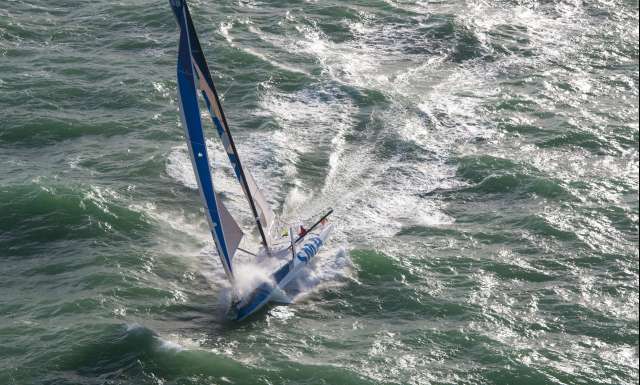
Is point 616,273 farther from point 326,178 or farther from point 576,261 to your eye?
point 326,178

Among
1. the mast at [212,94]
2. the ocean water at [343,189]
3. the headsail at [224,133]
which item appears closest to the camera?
the ocean water at [343,189]

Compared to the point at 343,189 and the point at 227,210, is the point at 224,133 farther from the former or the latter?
the point at 343,189

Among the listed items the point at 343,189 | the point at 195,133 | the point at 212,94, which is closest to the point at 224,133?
the point at 212,94

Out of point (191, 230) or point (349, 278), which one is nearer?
point (349, 278)

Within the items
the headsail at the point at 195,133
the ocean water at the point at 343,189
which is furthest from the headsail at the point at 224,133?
the ocean water at the point at 343,189

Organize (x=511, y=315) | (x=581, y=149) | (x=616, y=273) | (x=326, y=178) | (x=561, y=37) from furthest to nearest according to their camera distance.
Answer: (x=561, y=37) < (x=581, y=149) < (x=326, y=178) < (x=616, y=273) < (x=511, y=315)

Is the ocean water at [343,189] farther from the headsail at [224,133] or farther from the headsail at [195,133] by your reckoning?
the headsail at [195,133]

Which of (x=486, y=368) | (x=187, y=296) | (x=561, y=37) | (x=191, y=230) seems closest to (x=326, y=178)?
(x=191, y=230)
